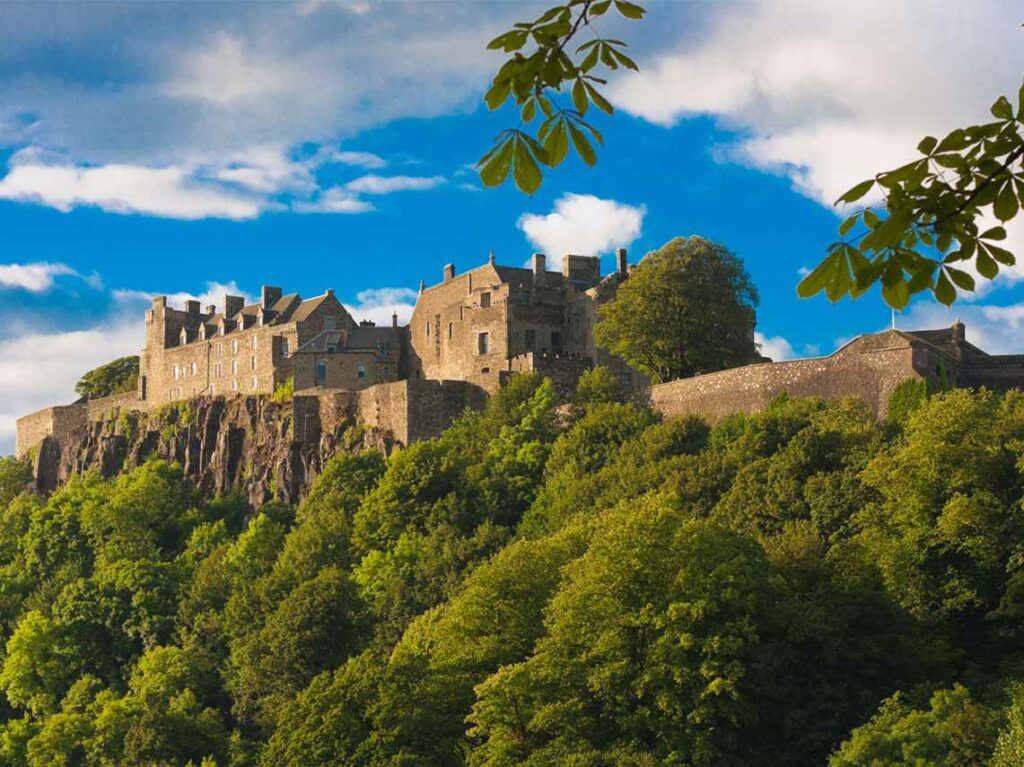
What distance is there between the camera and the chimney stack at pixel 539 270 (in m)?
67.1

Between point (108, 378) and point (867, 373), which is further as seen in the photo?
point (108, 378)

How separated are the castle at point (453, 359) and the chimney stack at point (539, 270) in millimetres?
57

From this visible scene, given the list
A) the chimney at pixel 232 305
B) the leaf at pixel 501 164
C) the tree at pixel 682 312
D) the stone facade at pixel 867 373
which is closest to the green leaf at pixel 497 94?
the leaf at pixel 501 164

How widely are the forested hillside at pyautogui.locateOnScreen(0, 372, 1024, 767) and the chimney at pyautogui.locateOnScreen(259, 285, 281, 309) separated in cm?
1881

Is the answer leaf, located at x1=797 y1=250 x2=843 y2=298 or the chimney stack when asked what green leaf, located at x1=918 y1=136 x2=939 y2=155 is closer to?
leaf, located at x1=797 y1=250 x2=843 y2=298

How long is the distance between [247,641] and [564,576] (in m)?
16.0

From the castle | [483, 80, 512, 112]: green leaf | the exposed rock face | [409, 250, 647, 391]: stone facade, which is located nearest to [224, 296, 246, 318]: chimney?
the castle

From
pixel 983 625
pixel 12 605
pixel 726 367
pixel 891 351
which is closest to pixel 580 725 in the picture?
pixel 983 625

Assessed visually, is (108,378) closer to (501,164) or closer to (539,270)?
(539,270)

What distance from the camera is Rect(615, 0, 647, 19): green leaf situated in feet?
25.2

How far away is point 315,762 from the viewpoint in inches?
1663

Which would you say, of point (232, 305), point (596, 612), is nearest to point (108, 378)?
point (232, 305)

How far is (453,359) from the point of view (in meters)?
67.6

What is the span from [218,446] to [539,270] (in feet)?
56.6
